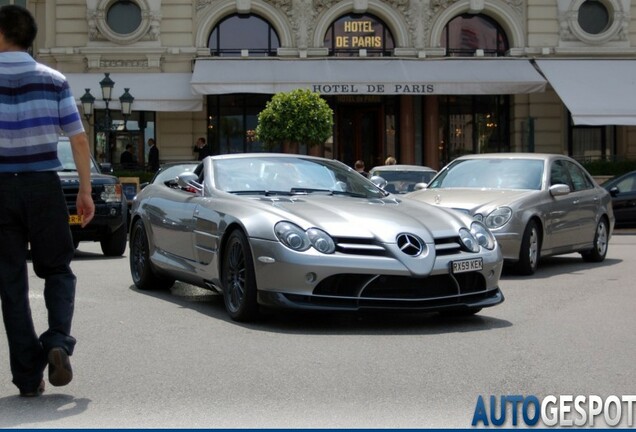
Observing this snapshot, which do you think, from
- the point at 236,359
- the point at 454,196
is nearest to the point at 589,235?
the point at 454,196

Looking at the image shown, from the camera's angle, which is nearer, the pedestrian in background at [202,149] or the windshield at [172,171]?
the windshield at [172,171]

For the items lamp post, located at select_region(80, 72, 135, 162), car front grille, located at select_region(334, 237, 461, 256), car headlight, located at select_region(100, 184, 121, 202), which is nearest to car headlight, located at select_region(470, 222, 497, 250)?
car front grille, located at select_region(334, 237, 461, 256)

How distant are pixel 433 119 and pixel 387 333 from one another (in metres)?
28.6

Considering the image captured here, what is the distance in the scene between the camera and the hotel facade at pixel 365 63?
111ft

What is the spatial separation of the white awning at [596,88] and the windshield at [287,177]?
2165 cm

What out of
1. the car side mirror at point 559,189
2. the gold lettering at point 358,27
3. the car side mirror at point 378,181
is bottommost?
the car side mirror at point 559,189

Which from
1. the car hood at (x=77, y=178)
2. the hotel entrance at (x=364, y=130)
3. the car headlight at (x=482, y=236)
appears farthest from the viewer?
the hotel entrance at (x=364, y=130)

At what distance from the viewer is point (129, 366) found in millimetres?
7062

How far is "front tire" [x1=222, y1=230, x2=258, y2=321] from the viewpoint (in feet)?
28.3

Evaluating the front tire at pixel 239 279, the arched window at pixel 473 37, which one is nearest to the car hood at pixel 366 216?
the front tire at pixel 239 279

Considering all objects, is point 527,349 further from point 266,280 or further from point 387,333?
point 266,280

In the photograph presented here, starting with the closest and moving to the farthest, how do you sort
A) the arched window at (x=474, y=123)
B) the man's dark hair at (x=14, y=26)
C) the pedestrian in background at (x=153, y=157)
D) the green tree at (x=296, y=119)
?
the man's dark hair at (x=14, y=26)
the green tree at (x=296, y=119)
the pedestrian in background at (x=153, y=157)
the arched window at (x=474, y=123)

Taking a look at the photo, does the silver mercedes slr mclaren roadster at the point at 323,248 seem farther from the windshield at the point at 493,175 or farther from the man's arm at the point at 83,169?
the windshield at the point at 493,175

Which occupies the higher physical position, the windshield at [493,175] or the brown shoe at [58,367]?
the windshield at [493,175]
